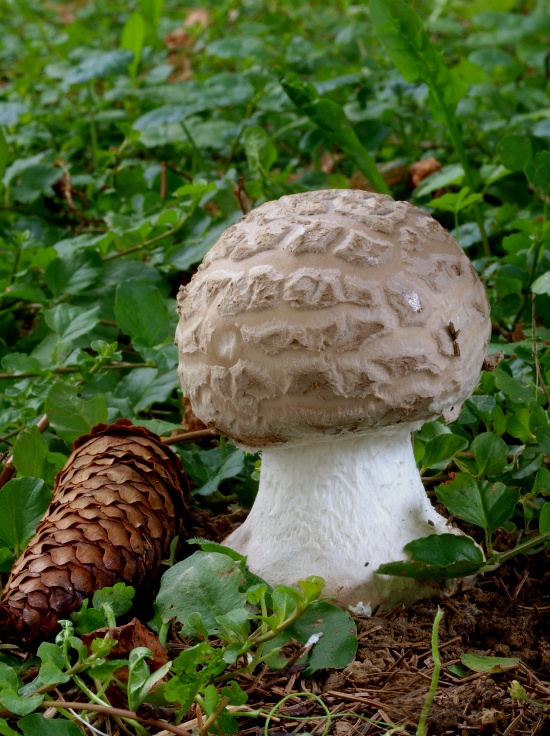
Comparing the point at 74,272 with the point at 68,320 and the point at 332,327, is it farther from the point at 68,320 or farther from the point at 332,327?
the point at 332,327

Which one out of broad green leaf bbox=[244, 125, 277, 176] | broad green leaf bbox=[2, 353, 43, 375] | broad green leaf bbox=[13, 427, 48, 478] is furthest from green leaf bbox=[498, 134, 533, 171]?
broad green leaf bbox=[13, 427, 48, 478]

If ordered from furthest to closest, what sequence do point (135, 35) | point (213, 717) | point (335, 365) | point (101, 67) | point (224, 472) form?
point (135, 35) < point (101, 67) < point (224, 472) < point (335, 365) < point (213, 717)

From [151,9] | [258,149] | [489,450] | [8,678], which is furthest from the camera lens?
[151,9]

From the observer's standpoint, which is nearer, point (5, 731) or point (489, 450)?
point (5, 731)

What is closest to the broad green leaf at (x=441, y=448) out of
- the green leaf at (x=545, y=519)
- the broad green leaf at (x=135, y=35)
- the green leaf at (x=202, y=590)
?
the green leaf at (x=545, y=519)

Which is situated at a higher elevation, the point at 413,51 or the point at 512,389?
the point at 413,51

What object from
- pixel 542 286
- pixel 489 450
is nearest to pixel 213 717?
pixel 489 450

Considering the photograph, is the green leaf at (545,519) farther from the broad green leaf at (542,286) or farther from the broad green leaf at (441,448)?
the broad green leaf at (542,286)
